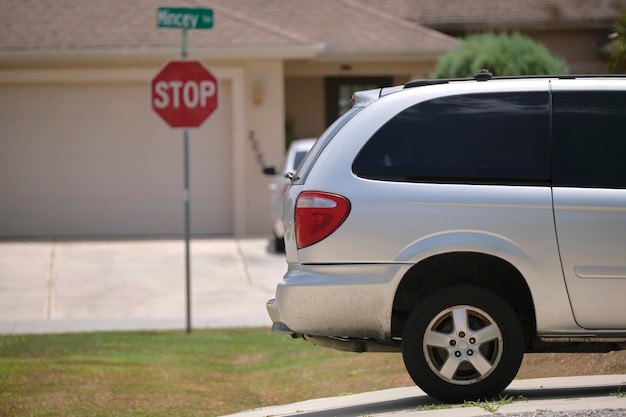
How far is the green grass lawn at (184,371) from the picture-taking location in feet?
28.0

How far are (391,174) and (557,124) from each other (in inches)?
40.7

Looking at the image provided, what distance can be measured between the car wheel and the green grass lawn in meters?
2.03

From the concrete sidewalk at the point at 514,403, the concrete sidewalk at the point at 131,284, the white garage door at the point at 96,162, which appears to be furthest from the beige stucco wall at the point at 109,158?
the concrete sidewalk at the point at 514,403

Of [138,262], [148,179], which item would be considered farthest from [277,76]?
[138,262]

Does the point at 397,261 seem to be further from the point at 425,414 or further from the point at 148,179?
the point at 148,179

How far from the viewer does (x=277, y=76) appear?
65.8ft

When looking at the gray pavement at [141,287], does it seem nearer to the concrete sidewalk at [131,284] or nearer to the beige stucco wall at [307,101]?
the concrete sidewalk at [131,284]

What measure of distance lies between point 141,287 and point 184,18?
4336 millimetres

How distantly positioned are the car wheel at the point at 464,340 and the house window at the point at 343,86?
1597 centimetres

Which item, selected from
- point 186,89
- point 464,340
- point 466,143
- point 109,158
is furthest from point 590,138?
point 109,158

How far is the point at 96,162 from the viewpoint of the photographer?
19.8 m

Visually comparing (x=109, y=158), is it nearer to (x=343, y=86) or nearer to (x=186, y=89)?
(x=343, y=86)

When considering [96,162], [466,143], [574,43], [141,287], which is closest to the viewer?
[466,143]

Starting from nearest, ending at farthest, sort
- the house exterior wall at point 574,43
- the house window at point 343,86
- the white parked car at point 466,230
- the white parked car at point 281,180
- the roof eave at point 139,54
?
the white parked car at point 466,230 → the white parked car at point 281,180 → the roof eave at point 139,54 → the house window at point 343,86 → the house exterior wall at point 574,43
